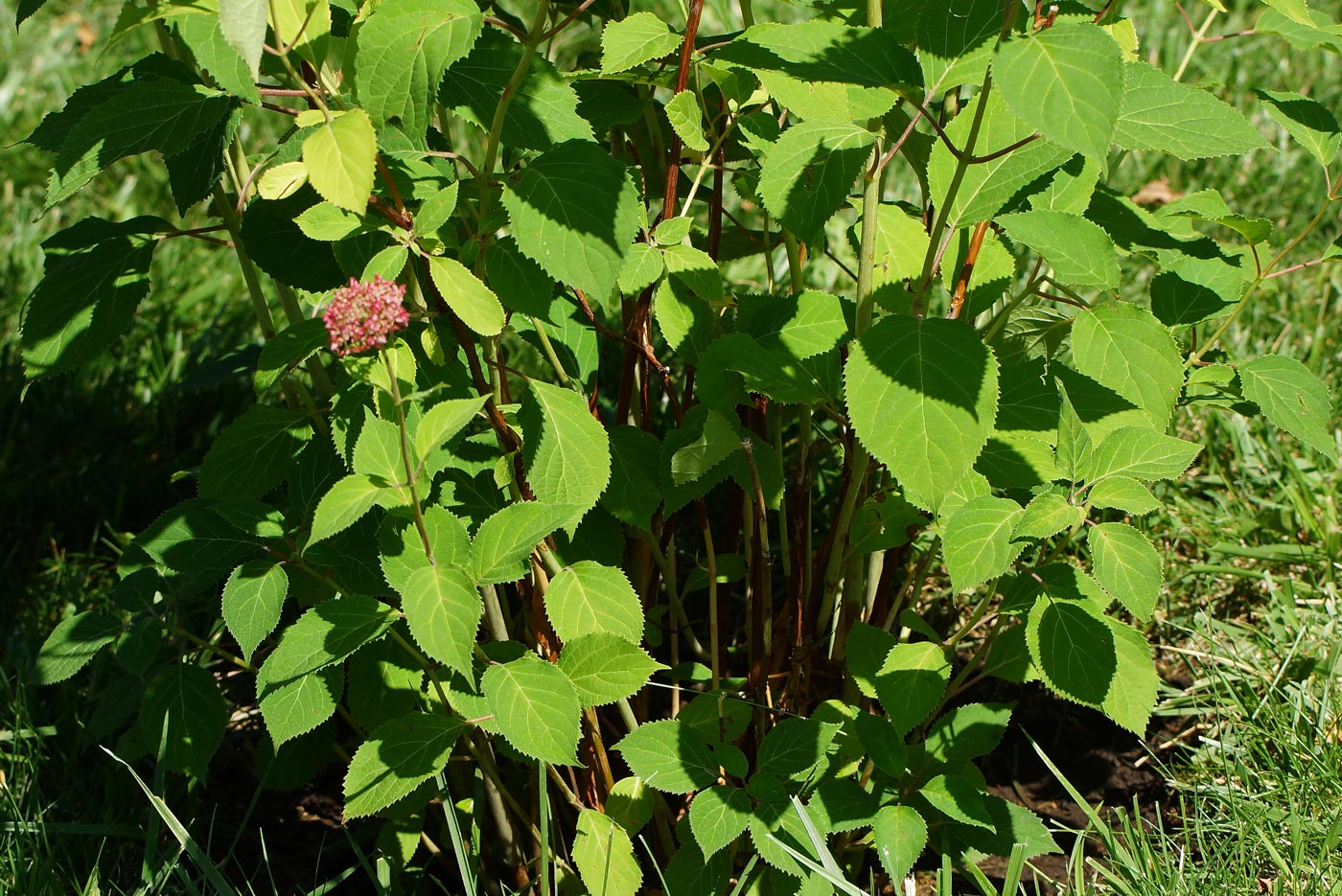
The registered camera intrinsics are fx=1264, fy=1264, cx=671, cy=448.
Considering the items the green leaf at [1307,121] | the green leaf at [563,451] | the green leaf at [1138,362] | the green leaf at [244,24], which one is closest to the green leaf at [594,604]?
the green leaf at [563,451]

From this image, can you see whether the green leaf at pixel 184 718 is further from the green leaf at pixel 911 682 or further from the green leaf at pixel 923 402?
the green leaf at pixel 923 402

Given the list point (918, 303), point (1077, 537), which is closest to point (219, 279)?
point (1077, 537)

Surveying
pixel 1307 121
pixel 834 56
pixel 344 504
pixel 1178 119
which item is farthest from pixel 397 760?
pixel 1307 121

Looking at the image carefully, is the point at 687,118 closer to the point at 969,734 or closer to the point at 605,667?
the point at 605,667

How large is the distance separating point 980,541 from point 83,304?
1087mm

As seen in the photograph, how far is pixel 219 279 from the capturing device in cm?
358

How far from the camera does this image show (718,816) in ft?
4.73

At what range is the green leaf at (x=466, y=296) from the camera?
4.10 feet

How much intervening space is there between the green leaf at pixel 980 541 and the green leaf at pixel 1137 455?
104mm

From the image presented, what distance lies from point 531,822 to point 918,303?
0.90 meters

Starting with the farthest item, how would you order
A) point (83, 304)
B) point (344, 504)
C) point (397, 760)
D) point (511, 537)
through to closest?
point (83, 304), point (397, 760), point (511, 537), point (344, 504)

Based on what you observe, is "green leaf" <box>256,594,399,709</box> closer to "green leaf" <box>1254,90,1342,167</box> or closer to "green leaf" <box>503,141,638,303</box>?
"green leaf" <box>503,141,638,303</box>

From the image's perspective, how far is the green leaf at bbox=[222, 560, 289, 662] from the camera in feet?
4.56

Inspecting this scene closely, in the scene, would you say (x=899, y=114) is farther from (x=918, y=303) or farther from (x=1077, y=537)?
(x=1077, y=537)
